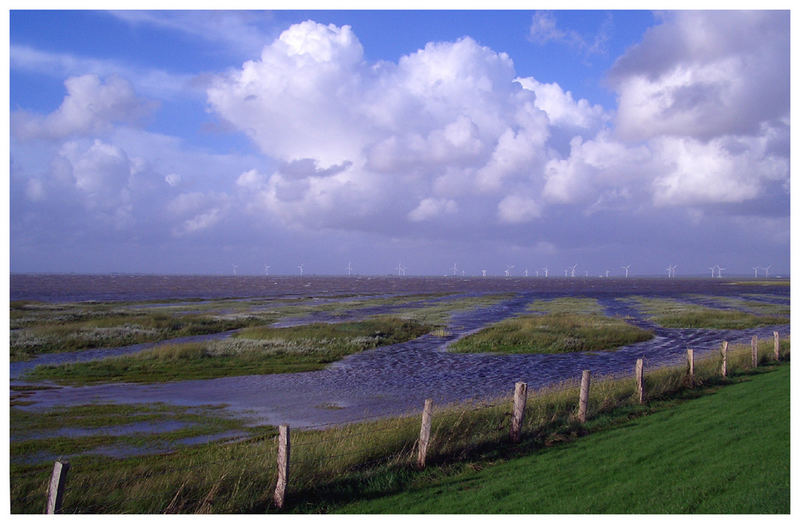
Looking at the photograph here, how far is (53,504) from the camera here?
9016 mm

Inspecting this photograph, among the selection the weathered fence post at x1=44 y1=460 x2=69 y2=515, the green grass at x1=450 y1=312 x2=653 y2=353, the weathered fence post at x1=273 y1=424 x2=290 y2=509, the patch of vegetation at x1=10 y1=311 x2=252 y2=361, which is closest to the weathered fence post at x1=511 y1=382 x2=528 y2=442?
the weathered fence post at x1=273 y1=424 x2=290 y2=509

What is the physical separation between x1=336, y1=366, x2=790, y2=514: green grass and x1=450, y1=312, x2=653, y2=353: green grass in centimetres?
2588

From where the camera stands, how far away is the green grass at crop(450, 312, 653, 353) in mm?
41619

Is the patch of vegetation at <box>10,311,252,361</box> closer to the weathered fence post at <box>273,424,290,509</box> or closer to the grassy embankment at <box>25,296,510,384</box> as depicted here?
the grassy embankment at <box>25,296,510,384</box>

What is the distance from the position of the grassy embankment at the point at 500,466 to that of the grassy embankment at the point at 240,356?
15.5 meters

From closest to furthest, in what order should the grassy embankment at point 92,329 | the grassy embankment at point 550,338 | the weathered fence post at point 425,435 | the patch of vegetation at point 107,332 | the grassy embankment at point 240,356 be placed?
the weathered fence post at point 425,435 < the grassy embankment at point 240,356 < the grassy embankment at point 550,338 < the patch of vegetation at point 107,332 < the grassy embankment at point 92,329

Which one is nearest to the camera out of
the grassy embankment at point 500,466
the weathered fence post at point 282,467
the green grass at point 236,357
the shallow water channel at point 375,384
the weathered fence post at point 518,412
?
the grassy embankment at point 500,466

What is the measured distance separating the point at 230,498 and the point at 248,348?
30.4m

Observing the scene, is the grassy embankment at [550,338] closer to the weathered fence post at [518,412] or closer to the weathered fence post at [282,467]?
the weathered fence post at [518,412]

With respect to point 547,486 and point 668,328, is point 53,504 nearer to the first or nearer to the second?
point 547,486

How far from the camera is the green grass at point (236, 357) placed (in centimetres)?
3164

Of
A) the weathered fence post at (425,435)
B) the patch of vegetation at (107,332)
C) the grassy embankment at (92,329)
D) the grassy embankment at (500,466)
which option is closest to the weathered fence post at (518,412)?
the grassy embankment at (500,466)

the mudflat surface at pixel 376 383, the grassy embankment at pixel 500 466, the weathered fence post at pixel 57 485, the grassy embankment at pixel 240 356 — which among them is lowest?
the mudflat surface at pixel 376 383

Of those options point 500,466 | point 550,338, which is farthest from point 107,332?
point 500,466
